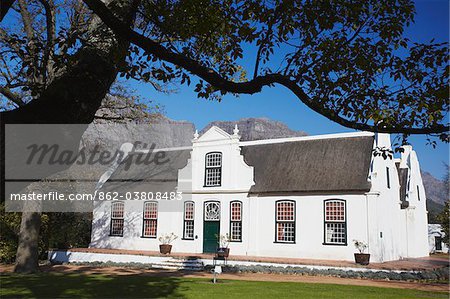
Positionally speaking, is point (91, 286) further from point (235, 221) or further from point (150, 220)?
point (150, 220)

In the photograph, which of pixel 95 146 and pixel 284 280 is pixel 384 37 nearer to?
pixel 284 280

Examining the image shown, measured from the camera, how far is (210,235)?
2683 cm

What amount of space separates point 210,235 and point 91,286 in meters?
12.2

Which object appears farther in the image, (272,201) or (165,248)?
(165,248)

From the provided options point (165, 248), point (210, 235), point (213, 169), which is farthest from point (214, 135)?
point (165, 248)

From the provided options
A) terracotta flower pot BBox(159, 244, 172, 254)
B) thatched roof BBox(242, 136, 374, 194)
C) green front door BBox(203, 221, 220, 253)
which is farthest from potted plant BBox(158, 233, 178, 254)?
thatched roof BBox(242, 136, 374, 194)

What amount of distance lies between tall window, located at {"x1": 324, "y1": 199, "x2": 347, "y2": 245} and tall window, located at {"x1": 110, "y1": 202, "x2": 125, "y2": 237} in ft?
46.1

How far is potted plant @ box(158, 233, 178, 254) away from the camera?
25.9m

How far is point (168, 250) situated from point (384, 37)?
69.9 ft

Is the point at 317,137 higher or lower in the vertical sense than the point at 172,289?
higher

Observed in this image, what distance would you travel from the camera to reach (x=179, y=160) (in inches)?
1198

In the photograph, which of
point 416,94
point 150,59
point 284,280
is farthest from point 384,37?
point 284,280

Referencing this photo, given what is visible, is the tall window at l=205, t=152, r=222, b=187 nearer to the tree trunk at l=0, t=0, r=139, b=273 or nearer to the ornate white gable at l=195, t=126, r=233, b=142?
the ornate white gable at l=195, t=126, r=233, b=142

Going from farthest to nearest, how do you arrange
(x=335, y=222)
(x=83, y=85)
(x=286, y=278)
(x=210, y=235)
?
(x=210, y=235) < (x=335, y=222) < (x=286, y=278) < (x=83, y=85)
